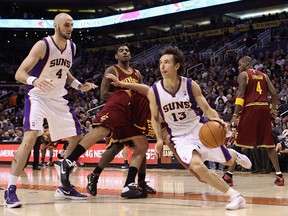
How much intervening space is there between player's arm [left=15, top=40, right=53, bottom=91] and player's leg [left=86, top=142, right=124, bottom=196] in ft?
4.89

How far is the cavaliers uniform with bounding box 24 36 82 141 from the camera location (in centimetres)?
567

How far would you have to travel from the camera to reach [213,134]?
4863 millimetres

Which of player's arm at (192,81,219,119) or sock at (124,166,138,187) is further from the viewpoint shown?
sock at (124,166,138,187)

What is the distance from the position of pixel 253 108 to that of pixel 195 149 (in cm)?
319

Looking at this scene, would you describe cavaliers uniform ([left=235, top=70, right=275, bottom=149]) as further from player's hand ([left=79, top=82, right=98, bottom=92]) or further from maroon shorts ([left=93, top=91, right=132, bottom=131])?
player's hand ([left=79, top=82, right=98, bottom=92])

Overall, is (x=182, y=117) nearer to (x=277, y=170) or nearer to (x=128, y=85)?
(x=128, y=85)

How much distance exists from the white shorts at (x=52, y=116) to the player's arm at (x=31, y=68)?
1.16 ft

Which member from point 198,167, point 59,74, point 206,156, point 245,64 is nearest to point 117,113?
point 59,74

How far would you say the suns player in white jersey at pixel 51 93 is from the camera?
5.47 metres

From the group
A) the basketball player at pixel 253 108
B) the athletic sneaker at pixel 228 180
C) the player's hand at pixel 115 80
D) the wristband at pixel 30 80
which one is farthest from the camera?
the basketball player at pixel 253 108

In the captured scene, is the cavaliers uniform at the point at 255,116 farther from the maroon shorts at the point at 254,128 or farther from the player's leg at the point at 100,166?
the player's leg at the point at 100,166

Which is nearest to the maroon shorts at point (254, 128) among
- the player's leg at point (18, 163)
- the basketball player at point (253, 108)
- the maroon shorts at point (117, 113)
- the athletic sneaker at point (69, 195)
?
the basketball player at point (253, 108)

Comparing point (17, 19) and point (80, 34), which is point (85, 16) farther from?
point (17, 19)

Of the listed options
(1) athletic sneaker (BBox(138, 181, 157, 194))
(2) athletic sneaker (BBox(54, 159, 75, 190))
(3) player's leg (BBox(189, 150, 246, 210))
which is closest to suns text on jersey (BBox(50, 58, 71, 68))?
(2) athletic sneaker (BBox(54, 159, 75, 190))
